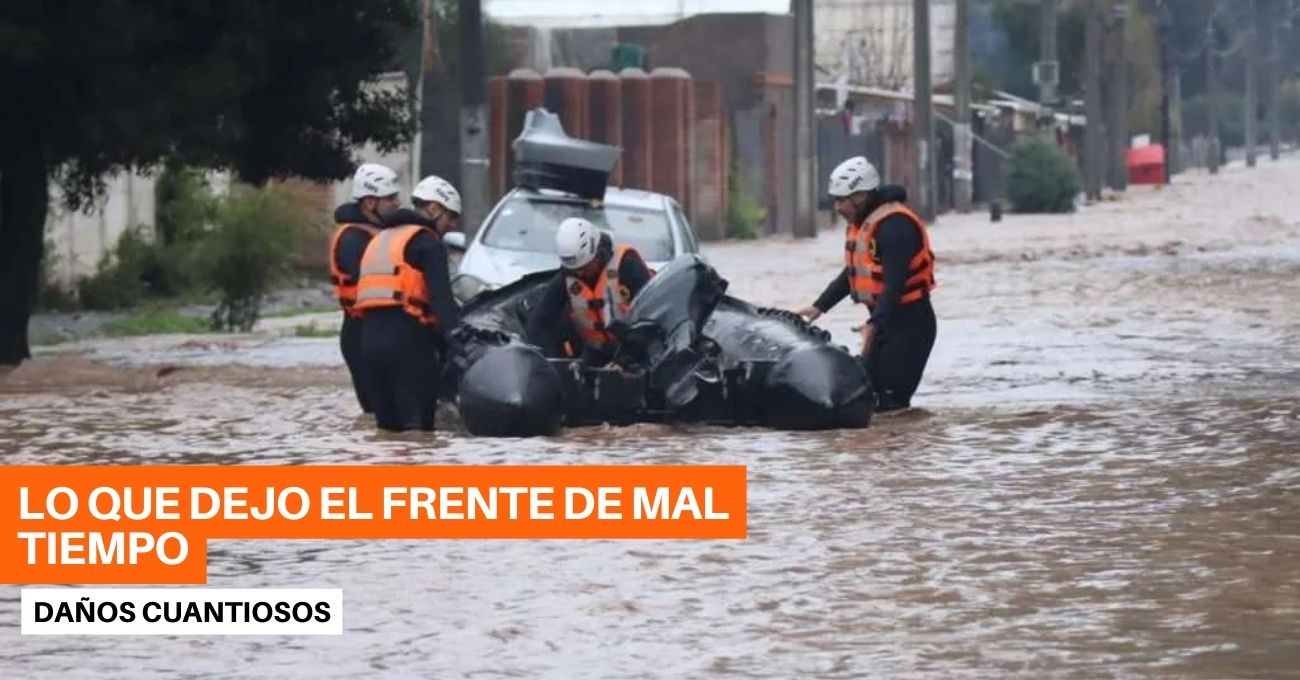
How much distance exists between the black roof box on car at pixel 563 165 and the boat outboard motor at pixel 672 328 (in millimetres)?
6845

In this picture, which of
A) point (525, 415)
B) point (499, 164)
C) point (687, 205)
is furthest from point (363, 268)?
point (687, 205)

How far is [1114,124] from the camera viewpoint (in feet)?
275

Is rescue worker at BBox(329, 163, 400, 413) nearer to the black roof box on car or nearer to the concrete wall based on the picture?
the black roof box on car

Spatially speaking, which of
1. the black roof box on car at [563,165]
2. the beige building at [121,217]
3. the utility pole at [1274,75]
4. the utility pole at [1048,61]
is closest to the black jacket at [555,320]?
the black roof box on car at [563,165]

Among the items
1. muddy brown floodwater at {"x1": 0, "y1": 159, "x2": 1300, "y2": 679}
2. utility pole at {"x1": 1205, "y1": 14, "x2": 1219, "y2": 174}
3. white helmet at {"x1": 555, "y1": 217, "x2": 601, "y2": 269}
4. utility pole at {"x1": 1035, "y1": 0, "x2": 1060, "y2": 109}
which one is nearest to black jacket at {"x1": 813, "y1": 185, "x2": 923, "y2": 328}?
muddy brown floodwater at {"x1": 0, "y1": 159, "x2": 1300, "y2": 679}

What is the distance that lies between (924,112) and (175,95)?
122 feet

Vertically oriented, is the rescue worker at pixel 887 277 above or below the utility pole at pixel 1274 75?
below

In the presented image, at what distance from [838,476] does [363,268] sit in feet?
9.84

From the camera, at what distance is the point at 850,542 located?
11.7 metres

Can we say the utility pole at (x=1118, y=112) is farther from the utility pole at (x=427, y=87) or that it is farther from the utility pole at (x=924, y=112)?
the utility pole at (x=427, y=87)

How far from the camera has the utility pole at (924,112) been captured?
56.2m

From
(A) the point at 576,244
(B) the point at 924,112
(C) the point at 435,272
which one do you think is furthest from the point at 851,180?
(B) the point at 924,112

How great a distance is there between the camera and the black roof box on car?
22.9 meters

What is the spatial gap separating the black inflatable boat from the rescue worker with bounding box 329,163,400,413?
71 centimetres
